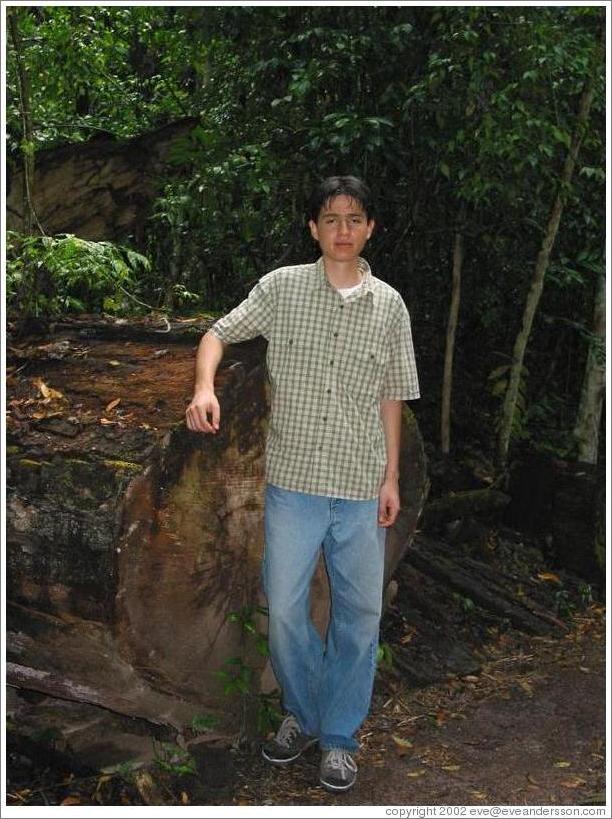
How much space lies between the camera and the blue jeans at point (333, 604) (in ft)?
11.9

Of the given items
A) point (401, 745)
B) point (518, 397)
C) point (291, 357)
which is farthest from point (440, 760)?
point (518, 397)

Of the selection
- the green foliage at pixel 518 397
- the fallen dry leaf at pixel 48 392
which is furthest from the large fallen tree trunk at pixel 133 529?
the green foliage at pixel 518 397

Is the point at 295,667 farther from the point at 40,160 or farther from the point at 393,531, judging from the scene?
the point at 40,160

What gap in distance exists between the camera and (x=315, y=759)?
4043 millimetres

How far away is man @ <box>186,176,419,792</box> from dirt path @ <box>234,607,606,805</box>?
0.25m

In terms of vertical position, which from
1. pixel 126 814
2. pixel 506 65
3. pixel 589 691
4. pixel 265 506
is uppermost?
pixel 506 65

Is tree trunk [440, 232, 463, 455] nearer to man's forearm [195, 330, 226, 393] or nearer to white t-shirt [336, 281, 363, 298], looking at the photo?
white t-shirt [336, 281, 363, 298]

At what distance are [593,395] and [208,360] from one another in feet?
16.8

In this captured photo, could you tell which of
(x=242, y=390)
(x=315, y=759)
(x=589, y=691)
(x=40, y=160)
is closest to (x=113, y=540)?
(x=242, y=390)

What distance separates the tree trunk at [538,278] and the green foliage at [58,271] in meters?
3.26

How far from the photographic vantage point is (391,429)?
3.82 metres

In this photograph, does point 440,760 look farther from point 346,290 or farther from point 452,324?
point 452,324

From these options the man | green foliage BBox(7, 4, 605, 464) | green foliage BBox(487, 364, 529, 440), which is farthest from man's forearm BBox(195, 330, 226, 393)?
green foliage BBox(487, 364, 529, 440)

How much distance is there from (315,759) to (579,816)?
1077 millimetres
